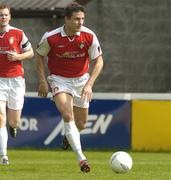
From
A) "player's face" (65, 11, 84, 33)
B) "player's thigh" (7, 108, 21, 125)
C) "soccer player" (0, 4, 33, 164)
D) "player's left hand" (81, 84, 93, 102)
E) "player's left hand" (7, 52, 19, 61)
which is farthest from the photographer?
"player's thigh" (7, 108, 21, 125)

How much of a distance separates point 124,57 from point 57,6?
2316 millimetres

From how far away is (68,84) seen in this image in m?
13.1

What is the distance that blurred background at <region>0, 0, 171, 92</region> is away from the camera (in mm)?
25312

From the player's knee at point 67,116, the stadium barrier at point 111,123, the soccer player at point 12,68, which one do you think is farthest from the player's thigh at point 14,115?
the stadium barrier at point 111,123

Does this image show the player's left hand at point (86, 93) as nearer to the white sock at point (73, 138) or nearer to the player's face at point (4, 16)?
the white sock at point (73, 138)

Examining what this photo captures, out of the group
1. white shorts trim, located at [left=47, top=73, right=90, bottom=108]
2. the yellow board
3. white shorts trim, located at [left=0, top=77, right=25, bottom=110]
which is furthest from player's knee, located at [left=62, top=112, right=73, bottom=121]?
the yellow board

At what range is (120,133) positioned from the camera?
65.4ft

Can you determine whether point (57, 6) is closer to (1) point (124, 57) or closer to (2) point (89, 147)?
(1) point (124, 57)

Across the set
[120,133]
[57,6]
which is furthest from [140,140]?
[57,6]

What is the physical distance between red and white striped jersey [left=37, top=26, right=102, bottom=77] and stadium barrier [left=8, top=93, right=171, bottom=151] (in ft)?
21.9

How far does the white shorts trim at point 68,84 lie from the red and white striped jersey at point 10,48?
129cm

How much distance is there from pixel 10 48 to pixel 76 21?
2055 millimetres

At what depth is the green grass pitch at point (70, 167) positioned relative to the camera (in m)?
12.0

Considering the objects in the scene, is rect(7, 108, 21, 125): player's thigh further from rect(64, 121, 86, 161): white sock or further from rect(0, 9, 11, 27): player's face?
rect(64, 121, 86, 161): white sock
